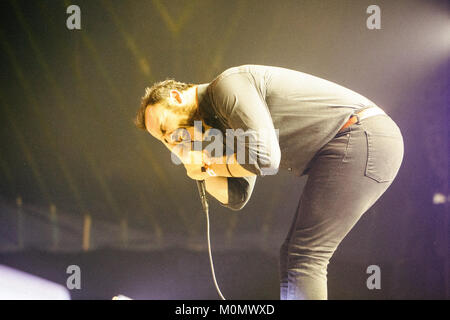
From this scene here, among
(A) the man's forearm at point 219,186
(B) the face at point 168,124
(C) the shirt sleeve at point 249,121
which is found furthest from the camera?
(A) the man's forearm at point 219,186

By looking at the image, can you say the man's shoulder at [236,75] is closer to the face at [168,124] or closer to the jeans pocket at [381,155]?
the face at [168,124]

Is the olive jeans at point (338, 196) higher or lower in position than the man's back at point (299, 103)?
lower

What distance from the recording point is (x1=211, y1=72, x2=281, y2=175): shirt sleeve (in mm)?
981

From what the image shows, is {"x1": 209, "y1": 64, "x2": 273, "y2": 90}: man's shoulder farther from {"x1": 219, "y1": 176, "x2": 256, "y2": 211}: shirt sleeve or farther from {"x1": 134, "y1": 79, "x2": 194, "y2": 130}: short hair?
{"x1": 219, "y1": 176, "x2": 256, "y2": 211}: shirt sleeve

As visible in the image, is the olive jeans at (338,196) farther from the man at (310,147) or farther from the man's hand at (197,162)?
the man's hand at (197,162)

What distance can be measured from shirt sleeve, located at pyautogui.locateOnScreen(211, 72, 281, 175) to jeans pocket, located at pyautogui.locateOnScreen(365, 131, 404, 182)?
28 centimetres

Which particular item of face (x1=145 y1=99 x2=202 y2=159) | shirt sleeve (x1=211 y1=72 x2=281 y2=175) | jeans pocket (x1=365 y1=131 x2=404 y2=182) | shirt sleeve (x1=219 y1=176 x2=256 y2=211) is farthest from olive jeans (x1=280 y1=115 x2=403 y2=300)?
face (x1=145 y1=99 x2=202 y2=159)

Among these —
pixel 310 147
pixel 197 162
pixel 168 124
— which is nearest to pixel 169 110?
pixel 168 124

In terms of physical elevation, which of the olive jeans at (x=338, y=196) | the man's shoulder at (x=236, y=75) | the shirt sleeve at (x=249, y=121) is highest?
the man's shoulder at (x=236, y=75)

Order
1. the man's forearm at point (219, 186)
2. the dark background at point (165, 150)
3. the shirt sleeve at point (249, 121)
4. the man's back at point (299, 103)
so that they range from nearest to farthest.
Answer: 1. the shirt sleeve at point (249, 121)
2. the man's back at point (299, 103)
3. the man's forearm at point (219, 186)
4. the dark background at point (165, 150)

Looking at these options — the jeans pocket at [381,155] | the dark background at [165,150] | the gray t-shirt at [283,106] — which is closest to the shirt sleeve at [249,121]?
the gray t-shirt at [283,106]

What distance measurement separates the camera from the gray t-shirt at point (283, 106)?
1.01 metres

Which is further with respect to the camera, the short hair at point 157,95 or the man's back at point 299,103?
the short hair at point 157,95

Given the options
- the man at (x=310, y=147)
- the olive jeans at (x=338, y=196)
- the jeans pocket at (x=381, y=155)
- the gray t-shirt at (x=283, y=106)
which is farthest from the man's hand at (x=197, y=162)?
the jeans pocket at (x=381, y=155)
